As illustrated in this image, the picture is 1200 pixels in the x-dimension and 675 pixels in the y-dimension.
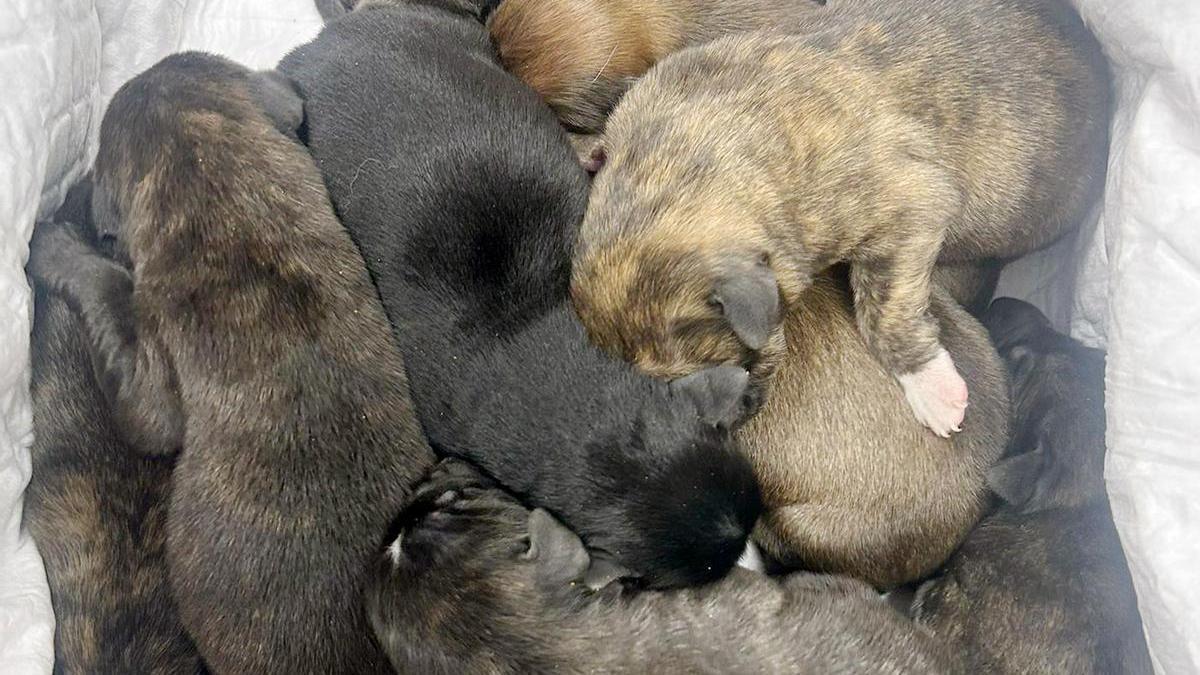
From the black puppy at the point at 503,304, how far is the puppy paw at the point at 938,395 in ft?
1.84

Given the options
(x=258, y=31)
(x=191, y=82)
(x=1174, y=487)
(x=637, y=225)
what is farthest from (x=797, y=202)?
(x=258, y=31)

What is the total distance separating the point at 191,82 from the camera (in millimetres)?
2699

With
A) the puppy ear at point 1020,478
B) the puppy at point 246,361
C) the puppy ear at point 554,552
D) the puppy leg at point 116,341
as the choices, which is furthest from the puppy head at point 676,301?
the puppy leg at point 116,341

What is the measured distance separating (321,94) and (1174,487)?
2.56 m

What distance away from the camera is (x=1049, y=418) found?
9.70 ft

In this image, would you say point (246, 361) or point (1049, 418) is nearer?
point (246, 361)

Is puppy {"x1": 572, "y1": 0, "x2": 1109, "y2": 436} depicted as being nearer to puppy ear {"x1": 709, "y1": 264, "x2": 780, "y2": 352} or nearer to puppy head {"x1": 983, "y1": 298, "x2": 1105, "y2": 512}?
puppy ear {"x1": 709, "y1": 264, "x2": 780, "y2": 352}

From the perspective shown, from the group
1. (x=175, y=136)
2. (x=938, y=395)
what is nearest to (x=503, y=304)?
(x=175, y=136)

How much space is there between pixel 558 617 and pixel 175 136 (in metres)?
1.66

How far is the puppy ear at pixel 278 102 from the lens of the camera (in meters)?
2.72

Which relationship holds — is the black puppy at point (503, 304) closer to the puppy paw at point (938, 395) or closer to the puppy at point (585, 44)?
the puppy at point (585, 44)

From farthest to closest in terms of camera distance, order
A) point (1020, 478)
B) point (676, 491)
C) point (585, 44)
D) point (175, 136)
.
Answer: point (585, 44) < point (1020, 478) < point (175, 136) < point (676, 491)

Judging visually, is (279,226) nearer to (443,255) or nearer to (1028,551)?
(443,255)

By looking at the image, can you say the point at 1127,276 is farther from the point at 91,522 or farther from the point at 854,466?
the point at 91,522
